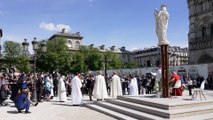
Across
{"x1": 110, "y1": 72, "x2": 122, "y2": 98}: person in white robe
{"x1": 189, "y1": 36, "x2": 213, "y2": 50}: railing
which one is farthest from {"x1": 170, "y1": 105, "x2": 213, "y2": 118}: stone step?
{"x1": 189, "y1": 36, "x2": 213, "y2": 50}: railing

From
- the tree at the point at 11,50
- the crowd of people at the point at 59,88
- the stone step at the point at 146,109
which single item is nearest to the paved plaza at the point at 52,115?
the crowd of people at the point at 59,88

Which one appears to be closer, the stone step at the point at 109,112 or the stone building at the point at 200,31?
the stone step at the point at 109,112

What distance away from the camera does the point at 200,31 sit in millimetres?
52344

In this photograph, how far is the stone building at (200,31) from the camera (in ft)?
163

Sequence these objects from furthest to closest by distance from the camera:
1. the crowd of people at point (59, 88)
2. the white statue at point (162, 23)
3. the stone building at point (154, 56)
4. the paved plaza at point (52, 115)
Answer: the stone building at point (154, 56), the crowd of people at point (59, 88), the white statue at point (162, 23), the paved plaza at point (52, 115)

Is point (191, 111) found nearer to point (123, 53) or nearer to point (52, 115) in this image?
point (52, 115)

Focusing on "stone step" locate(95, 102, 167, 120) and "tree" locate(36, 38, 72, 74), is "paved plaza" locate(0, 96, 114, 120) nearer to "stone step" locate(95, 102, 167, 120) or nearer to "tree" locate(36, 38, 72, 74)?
"stone step" locate(95, 102, 167, 120)

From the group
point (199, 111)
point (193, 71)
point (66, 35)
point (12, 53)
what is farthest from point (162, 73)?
point (66, 35)

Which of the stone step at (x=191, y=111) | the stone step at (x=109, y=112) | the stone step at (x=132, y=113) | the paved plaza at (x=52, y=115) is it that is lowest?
the paved plaza at (x=52, y=115)

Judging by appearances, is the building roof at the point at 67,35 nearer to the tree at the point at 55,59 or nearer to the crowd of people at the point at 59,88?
the tree at the point at 55,59

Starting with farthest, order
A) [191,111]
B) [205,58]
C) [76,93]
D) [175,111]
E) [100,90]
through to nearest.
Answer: [205,58] → [100,90] → [76,93] → [191,111] → [175,111]

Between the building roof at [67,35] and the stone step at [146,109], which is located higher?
the building roof at [67,35]

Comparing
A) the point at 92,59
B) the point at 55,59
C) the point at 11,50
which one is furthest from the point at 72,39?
the point at 11,50

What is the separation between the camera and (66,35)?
289 feet
